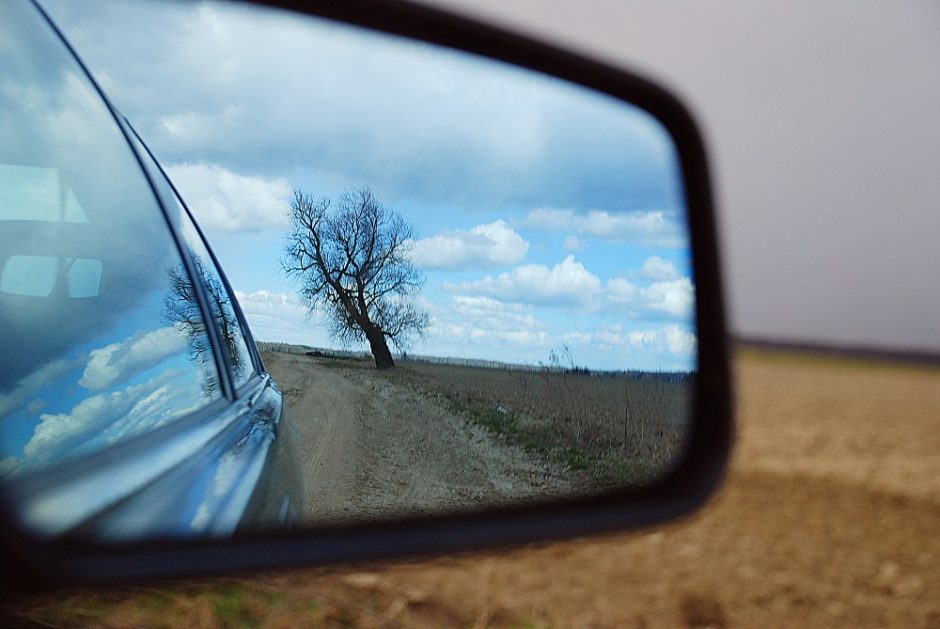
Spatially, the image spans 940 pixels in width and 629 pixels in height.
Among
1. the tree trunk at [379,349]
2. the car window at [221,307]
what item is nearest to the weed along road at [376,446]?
the tree trunk at [379,349]

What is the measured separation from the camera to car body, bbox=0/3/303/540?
1.39 m

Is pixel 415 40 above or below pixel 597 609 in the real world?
above

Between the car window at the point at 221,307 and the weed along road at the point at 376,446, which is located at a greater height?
the car window at the point at 221,307

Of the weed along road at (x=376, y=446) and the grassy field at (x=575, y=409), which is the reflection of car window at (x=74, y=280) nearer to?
the weed along road at (x=376, y=446)

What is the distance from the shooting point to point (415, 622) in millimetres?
5578

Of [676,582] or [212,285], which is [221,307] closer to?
[212,285]

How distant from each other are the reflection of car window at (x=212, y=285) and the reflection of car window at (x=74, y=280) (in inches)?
1.4

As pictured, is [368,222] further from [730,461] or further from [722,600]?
[722,600]

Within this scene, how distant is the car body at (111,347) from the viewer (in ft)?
4.57

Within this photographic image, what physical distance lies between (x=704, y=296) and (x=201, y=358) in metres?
1.45

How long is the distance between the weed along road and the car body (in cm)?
8

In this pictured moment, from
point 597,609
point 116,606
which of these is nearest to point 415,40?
point 116,606

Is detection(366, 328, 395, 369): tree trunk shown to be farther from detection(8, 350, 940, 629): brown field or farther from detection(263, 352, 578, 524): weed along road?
detection(8, 350, 940, 629): brown field

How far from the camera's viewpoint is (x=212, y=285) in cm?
213
